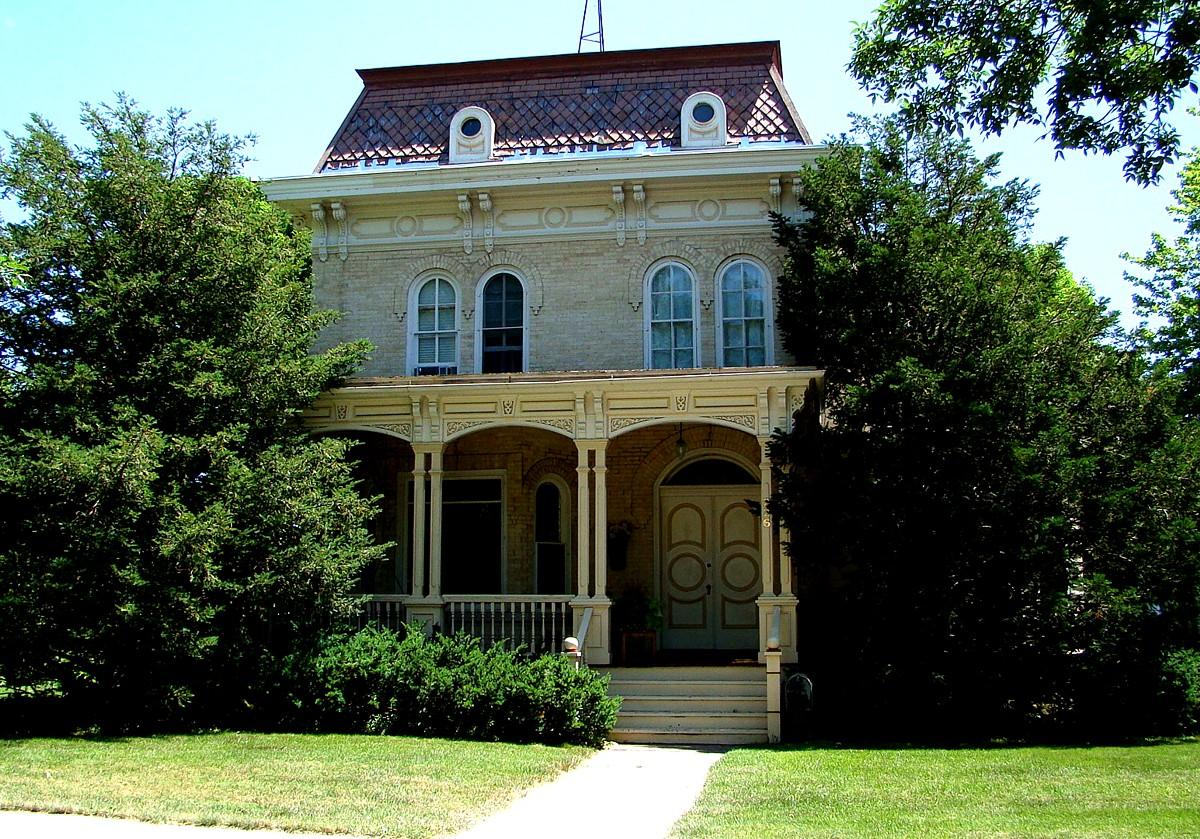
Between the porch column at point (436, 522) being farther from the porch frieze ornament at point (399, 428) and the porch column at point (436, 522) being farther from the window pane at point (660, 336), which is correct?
the window pane at point (660, 336)

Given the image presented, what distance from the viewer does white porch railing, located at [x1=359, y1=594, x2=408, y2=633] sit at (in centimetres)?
1534

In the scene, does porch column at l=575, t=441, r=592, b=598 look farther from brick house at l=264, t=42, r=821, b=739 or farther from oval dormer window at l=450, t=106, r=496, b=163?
oval dormer window at l=450, t=106, r=496, b=163

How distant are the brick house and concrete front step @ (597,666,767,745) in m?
1.90

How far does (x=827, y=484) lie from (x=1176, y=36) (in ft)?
23.5

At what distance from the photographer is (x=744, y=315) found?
17812mm

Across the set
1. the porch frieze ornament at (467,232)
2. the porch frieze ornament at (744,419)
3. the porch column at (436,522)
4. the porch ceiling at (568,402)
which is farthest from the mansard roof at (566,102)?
the porch column at (436,522)

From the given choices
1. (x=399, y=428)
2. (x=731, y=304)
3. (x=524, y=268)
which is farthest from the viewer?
(x=524, y=268)

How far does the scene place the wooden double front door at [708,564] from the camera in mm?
17312

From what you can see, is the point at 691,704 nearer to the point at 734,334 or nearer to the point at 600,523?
the point at 600,523

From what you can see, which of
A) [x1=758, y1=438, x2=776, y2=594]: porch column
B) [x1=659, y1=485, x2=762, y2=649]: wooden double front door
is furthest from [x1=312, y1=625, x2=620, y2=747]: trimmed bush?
[x1=659, y1=485, x2=762, y2=649]: wooden double front door

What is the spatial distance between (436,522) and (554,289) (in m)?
4.60

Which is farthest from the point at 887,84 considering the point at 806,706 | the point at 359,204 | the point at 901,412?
the point at 359,204

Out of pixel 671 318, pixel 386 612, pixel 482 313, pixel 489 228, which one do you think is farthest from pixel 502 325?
pixel 386 612

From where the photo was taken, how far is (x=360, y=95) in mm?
20031
